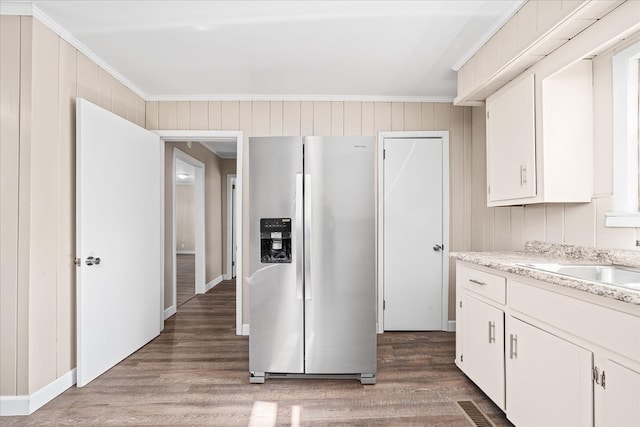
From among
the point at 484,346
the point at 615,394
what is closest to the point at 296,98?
the point at 484,346

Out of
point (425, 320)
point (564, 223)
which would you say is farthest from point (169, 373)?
point (564, 223)

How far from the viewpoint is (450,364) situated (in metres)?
2.89

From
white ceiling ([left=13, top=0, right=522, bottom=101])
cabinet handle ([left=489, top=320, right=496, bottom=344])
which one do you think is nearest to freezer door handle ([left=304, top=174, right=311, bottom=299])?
white ceiling ([left=13, top=0, right=522, bottom=101])

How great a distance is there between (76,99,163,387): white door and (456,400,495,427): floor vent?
2.60m

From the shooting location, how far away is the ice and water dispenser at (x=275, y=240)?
2.57 m

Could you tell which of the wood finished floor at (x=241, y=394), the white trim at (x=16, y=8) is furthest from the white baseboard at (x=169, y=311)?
the white trim at (x=16, y=8)

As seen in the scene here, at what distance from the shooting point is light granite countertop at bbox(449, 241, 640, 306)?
4.13 feet

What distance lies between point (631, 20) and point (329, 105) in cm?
262

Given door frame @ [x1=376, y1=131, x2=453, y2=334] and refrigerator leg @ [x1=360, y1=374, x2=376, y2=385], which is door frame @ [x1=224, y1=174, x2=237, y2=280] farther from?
refrigerator leg @ [x1=360, y1=374, x2=376, y2=385]

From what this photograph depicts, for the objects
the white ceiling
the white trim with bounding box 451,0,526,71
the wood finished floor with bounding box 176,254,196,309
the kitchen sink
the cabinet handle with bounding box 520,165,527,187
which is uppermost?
the white ceiling

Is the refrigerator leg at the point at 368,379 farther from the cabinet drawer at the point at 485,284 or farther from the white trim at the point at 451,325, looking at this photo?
the white trim at the point at 451,325

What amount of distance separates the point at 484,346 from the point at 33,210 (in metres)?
2.95

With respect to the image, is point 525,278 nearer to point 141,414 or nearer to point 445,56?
point 445,56

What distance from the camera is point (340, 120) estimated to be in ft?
12.5
